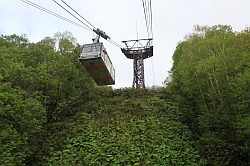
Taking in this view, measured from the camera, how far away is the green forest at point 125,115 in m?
17.5

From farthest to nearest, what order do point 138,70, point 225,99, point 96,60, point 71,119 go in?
point 138,70, point 71,119, point 96,60, point 225,99

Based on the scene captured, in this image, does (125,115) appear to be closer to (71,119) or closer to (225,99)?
(71,119)

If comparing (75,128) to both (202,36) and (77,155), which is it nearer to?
(77,155)

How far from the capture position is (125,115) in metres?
25.6

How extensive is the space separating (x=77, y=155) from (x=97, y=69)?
20.0 feet

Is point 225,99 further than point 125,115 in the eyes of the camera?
No

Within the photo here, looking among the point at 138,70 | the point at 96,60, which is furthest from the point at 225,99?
the point at 138,70

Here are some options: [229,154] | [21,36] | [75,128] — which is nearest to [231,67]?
[229,154]

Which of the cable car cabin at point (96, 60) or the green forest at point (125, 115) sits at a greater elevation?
the cable car cabin at point (96, 60)

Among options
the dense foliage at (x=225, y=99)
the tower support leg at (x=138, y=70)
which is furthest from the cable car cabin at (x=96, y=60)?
the tower support leg at (x=138, y=70)

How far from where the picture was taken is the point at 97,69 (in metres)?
23.0

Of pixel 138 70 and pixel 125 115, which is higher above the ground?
pixel 138 70

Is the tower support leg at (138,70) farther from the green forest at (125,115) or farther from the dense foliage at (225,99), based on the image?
the dense foliage at (225,99)

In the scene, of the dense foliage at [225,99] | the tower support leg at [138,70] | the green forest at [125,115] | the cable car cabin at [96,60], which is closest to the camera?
the dense foliage at [225,99]
